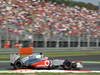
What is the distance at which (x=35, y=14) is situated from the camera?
900 inches

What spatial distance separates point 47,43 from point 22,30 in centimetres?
254

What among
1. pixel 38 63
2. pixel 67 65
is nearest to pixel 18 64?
pixel 38 63

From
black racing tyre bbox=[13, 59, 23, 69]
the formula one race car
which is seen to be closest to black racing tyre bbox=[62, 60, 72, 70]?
the formula one race car

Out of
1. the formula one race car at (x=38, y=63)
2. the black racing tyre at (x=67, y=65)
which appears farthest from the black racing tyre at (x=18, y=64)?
the black racing tyre at (x=67, y=65)

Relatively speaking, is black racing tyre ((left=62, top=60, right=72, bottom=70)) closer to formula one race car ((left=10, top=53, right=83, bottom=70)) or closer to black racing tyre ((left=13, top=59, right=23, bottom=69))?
formula one race car ((left=10, top=53, right=83, bottom=70))

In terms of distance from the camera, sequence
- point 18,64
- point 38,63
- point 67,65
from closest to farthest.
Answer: point 38,63
point 18,64
point 67,65

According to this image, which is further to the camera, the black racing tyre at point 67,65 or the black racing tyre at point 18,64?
the black racing tyre at point 67,65

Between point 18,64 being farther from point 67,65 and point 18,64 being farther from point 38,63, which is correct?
point 67,65

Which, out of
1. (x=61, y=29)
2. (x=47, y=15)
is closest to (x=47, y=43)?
(x=61, y=29)

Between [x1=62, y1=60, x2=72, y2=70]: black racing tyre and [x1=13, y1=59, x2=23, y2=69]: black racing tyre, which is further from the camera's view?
[x1=62, y1=60, x2=72, y2=70]: black racing tyre

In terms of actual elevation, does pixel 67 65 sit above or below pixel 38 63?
below

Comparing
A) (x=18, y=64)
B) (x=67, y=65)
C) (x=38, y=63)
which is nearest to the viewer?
(x=38, y=63)

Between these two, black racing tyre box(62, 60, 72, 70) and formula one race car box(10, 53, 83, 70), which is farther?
black racing tyre box(62, 60, 72, 70)

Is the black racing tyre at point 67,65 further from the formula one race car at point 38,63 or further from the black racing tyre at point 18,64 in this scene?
the black racing tyre at point 18,64
